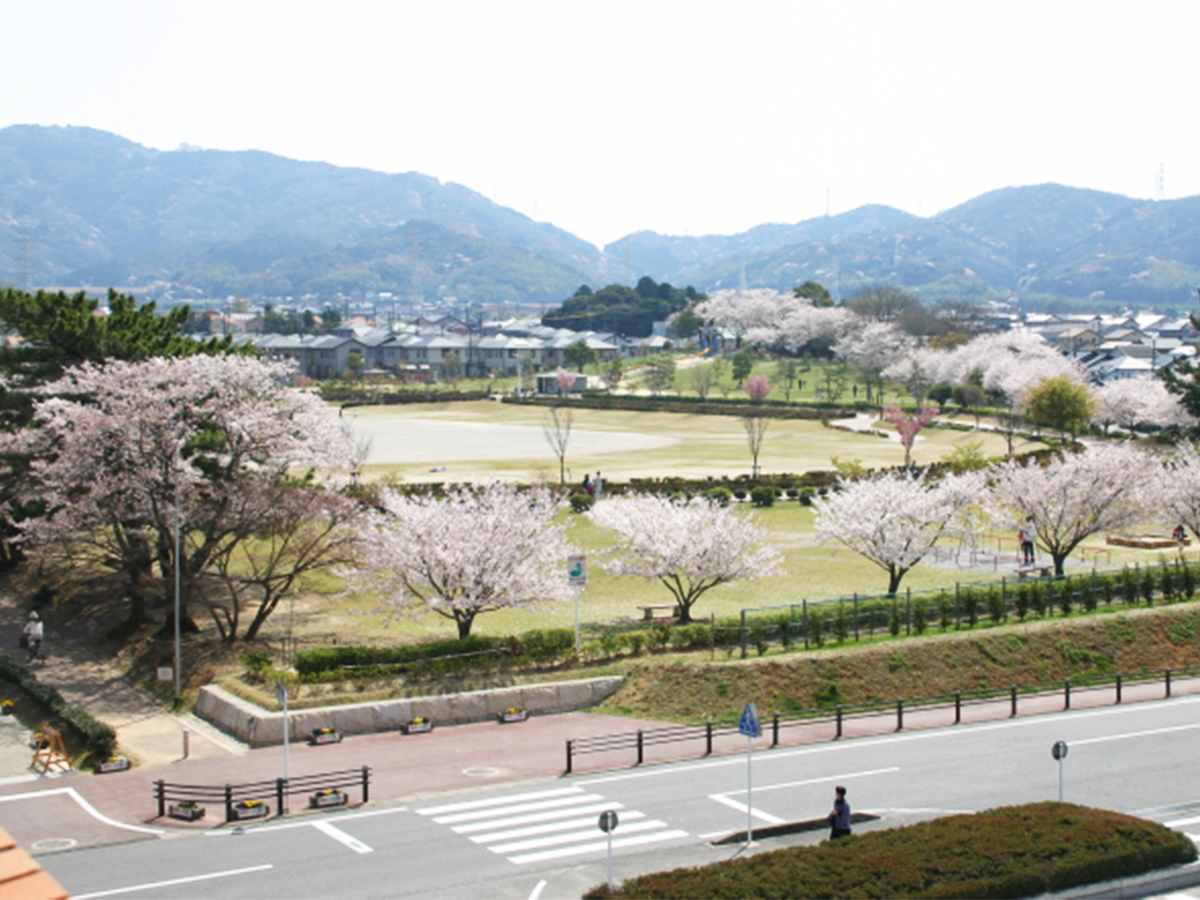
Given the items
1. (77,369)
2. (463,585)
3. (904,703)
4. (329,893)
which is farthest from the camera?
(77,369)

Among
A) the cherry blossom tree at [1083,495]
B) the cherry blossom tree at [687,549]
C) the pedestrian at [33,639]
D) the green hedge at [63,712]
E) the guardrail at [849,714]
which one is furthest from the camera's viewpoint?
the cherry blossom tree at [1083,495]

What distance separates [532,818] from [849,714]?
9.28 m

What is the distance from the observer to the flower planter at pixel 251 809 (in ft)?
58.9

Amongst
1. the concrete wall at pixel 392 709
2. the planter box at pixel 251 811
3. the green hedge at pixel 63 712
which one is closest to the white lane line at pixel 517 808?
the planter box at pixel 251 811

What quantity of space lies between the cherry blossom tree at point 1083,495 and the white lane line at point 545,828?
2417cm

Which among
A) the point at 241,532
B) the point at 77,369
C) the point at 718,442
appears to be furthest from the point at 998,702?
the point at 718,442

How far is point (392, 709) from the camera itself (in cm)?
2344

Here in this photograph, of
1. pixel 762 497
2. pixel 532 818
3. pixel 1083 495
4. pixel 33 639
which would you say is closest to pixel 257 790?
pixel 532 818

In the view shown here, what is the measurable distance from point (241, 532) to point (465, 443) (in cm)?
4981

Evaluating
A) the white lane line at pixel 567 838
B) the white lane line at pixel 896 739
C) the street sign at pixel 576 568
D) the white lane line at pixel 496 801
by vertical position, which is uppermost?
the street sign at pixel 576 568

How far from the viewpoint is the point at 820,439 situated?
81438 mm

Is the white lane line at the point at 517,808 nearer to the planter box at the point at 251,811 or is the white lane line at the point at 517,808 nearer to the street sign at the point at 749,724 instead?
the planter box at the point at 251,811

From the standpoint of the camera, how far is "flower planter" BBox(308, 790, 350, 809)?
18372 mm

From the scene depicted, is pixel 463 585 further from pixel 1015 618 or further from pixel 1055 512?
pixel 1055 512
